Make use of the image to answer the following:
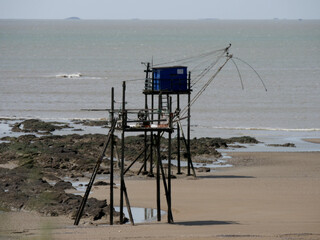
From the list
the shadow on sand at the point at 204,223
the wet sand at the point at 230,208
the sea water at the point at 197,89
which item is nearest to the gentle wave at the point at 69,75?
the sea water at the point at 197,89

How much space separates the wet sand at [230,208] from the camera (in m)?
23.5

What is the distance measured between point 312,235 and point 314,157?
18020 mm

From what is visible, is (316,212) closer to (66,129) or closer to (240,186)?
(240,186)

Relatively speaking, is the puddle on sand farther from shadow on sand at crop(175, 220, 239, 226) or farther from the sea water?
the sea water

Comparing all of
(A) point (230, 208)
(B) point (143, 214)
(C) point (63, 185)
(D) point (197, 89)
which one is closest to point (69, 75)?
(D) point (197, 89)

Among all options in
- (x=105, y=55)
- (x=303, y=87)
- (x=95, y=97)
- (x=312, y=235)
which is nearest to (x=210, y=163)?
(x=312, y=235)

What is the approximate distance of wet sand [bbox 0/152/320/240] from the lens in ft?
76.9

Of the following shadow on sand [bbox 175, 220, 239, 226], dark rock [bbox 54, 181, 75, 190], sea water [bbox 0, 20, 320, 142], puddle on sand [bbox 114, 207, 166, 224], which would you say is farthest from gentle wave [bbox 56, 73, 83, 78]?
shadow on sand [bbox 175, 220, 239, 226]

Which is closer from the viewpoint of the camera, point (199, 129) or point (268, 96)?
point (199, 129)

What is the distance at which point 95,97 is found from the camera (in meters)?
76.8

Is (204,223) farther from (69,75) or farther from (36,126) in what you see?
(69,75)

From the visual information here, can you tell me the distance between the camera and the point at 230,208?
28188 millimetres

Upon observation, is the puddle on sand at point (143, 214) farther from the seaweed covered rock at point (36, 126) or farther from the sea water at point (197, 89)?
the sea water at point (197, 89)

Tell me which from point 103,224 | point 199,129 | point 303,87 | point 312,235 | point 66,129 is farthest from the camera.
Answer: point 303,87
